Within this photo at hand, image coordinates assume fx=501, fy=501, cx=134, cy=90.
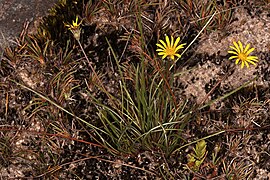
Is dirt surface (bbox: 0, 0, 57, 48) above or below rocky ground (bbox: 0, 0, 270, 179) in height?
above

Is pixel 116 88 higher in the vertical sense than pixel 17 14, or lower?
lower

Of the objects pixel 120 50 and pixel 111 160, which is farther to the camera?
pixel 120 50

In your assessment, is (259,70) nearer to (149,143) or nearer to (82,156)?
(149,143)

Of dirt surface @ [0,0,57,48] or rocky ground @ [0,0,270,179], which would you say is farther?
dirt surface @ [0,0,57,48]

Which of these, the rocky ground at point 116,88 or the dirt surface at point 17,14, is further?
the dirt surface at point 17,14

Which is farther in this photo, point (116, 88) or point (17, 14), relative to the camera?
point (17, 14)

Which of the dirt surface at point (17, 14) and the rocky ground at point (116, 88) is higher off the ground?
the dirt surface at point (17, 14)

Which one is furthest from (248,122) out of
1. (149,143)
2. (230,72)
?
(149,143)

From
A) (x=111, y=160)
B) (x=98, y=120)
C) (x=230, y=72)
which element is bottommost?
(x=111, y=160)
